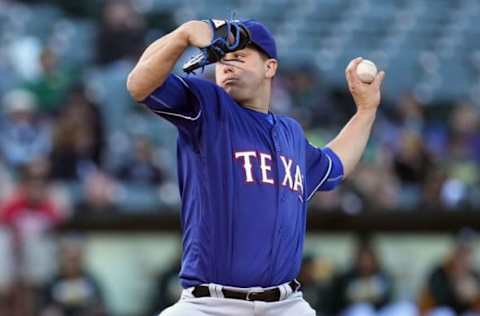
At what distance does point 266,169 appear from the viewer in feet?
15.2

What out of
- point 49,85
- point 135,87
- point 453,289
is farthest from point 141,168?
point 135,87

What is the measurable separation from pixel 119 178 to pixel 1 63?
206 cm

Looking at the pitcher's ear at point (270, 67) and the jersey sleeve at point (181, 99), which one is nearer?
the jersey sleeve at point (181, 99)

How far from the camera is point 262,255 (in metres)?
4.57

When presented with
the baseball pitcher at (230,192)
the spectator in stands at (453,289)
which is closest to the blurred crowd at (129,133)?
the spectator in stands at (453,289)

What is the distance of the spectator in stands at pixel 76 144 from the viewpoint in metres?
10.2

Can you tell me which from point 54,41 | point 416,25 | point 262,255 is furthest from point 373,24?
point 262,255

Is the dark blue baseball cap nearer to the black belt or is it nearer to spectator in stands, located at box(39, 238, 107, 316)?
the black belt

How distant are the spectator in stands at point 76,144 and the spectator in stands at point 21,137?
0.13 m

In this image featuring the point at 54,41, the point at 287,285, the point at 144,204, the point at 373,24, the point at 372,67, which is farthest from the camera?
the point at 373,24

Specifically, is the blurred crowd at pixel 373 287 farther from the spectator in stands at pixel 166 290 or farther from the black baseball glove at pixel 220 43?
the black baseball glove at pixel 220 43

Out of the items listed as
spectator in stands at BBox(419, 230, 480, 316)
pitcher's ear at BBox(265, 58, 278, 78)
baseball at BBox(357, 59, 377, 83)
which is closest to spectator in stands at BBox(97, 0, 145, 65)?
spectator in stands at BBox(419, 230, 480, 316)

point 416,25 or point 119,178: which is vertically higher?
point 416,25

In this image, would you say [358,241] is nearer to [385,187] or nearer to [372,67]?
[385,187]
